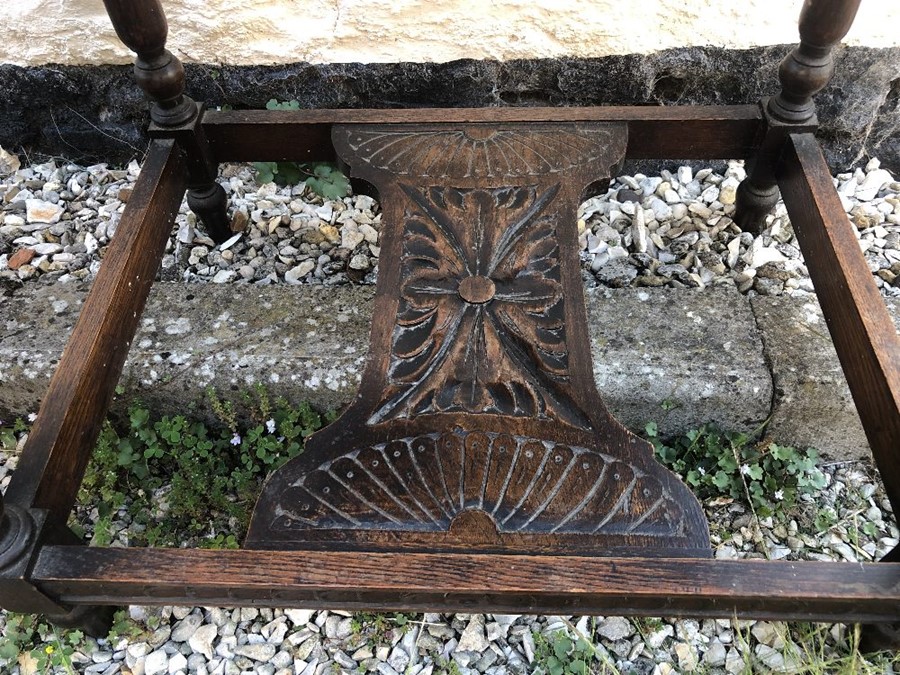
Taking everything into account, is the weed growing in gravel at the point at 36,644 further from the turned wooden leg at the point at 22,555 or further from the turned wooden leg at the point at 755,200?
the turned wooden leg at the point at 755,200

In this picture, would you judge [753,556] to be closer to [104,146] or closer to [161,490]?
[161,490]

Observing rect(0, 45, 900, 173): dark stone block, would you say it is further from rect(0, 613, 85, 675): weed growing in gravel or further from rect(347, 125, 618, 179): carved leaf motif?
rect(0, 613, 85, 675): weed growing in gravel

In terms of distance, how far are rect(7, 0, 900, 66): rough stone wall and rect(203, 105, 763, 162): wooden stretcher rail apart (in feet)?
1.31

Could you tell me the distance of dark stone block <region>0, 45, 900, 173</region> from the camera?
211 cm

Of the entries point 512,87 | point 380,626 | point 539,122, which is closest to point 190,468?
point 380,626

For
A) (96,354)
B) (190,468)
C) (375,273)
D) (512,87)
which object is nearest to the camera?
(96,354)

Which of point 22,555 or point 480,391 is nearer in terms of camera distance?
point 22,555

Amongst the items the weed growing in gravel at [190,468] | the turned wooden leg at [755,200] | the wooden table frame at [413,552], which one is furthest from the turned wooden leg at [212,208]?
the turned wooden leg at [755,200]

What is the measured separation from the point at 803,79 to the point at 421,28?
3.09 feet

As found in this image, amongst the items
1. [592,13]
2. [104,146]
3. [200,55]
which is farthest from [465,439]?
[104,146]

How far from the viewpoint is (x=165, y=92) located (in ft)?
5.51

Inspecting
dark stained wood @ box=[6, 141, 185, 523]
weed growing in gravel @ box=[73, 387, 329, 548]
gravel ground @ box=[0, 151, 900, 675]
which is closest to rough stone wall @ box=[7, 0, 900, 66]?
gravel ground @ box=[0, 151, 900, 675]

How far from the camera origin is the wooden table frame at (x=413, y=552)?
1.08 meters

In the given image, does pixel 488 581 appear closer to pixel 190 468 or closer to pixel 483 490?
pixel 483 490
